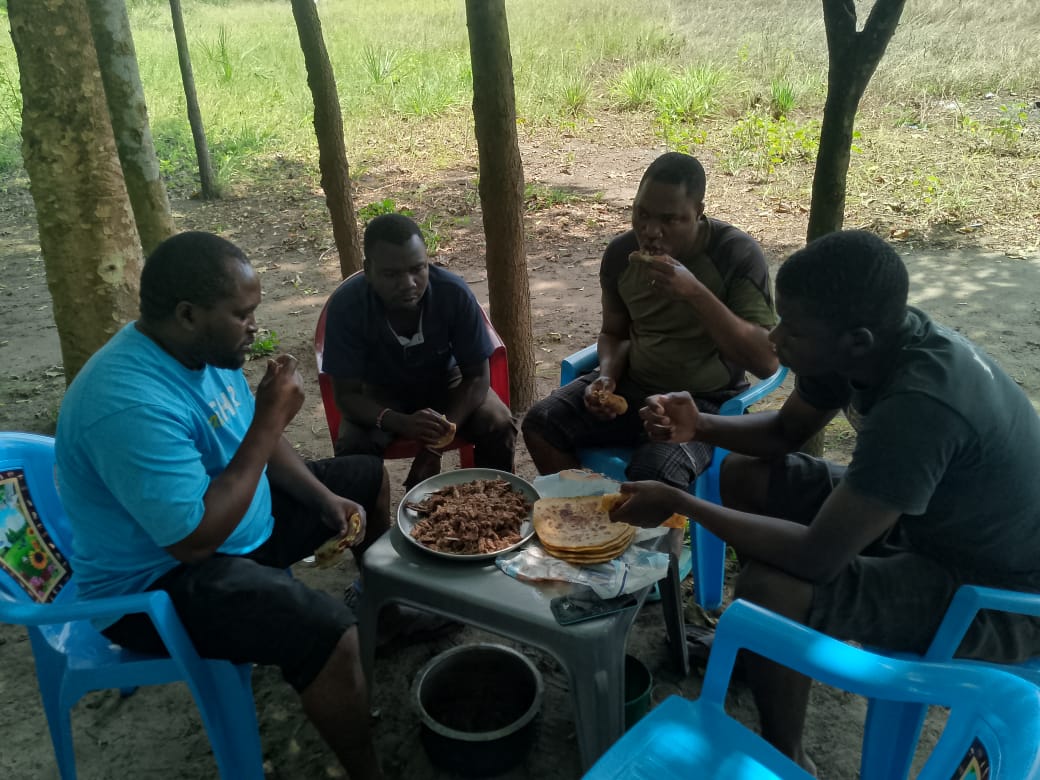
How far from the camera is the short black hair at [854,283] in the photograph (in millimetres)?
1851

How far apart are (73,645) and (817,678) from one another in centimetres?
189

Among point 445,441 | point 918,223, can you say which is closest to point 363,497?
point 445,441

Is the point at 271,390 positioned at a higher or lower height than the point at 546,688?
higher

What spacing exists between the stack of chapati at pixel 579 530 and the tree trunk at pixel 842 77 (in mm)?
1590

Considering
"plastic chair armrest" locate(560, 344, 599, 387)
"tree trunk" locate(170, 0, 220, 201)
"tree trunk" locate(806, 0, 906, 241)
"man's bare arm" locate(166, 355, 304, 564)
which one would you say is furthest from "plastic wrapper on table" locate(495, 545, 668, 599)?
"tree trunk" locate(170, 0, 220, 201)

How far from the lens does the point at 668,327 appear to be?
3.06 metres

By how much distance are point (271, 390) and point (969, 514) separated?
5.92 ft

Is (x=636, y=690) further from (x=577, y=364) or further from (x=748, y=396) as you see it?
(x=577, y=364)

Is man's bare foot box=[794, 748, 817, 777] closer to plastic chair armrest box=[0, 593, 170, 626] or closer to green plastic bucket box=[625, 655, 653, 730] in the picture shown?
green plastic bucket box=[625, 655, 653, 730]

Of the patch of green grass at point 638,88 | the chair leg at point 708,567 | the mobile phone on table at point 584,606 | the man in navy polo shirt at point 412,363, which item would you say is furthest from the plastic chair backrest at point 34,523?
the patch of green grass at point 638,88

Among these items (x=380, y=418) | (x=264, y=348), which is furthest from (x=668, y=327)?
(x=264, y=348)

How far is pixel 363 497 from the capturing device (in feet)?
9.16

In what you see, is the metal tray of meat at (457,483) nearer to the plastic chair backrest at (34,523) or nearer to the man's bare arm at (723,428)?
the man's bare arm at (723,428)

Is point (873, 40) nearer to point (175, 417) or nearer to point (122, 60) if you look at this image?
point (175, 417)
